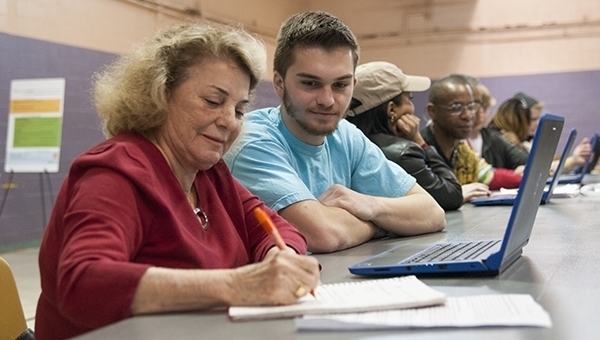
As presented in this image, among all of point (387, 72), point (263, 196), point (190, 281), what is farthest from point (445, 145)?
point (190, 281)

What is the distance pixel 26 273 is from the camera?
4.49m

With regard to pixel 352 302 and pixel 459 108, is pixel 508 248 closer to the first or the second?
pixel 352 302

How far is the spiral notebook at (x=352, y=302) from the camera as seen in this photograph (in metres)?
0.93

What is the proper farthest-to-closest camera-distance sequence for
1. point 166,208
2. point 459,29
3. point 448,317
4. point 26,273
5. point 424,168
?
point 459,29 < point 26,273 < point 424,168 < point 166,208 < point 448,317

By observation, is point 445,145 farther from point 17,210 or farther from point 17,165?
point 17,210

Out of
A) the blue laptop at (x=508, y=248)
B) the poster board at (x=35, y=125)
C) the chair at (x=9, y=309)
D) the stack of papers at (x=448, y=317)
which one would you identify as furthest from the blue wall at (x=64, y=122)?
the stack of papers at (x=448, y=317)

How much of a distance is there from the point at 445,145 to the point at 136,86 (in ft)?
8.58

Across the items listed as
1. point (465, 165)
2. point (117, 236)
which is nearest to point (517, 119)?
point (465, 165)

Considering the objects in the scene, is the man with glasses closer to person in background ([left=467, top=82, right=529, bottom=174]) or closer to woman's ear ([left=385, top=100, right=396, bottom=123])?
woman's ear ([left=385, top=100, right=396, bottom=123])

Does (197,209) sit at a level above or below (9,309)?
above

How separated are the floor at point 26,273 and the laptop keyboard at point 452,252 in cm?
259

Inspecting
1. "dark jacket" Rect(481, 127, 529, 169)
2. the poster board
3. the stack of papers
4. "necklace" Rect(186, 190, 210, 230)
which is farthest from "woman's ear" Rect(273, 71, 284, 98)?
"dark jacket" Rect(481, 127, 529, 169)

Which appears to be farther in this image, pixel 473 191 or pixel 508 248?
pixel 473 191

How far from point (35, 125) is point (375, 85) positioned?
280cm
